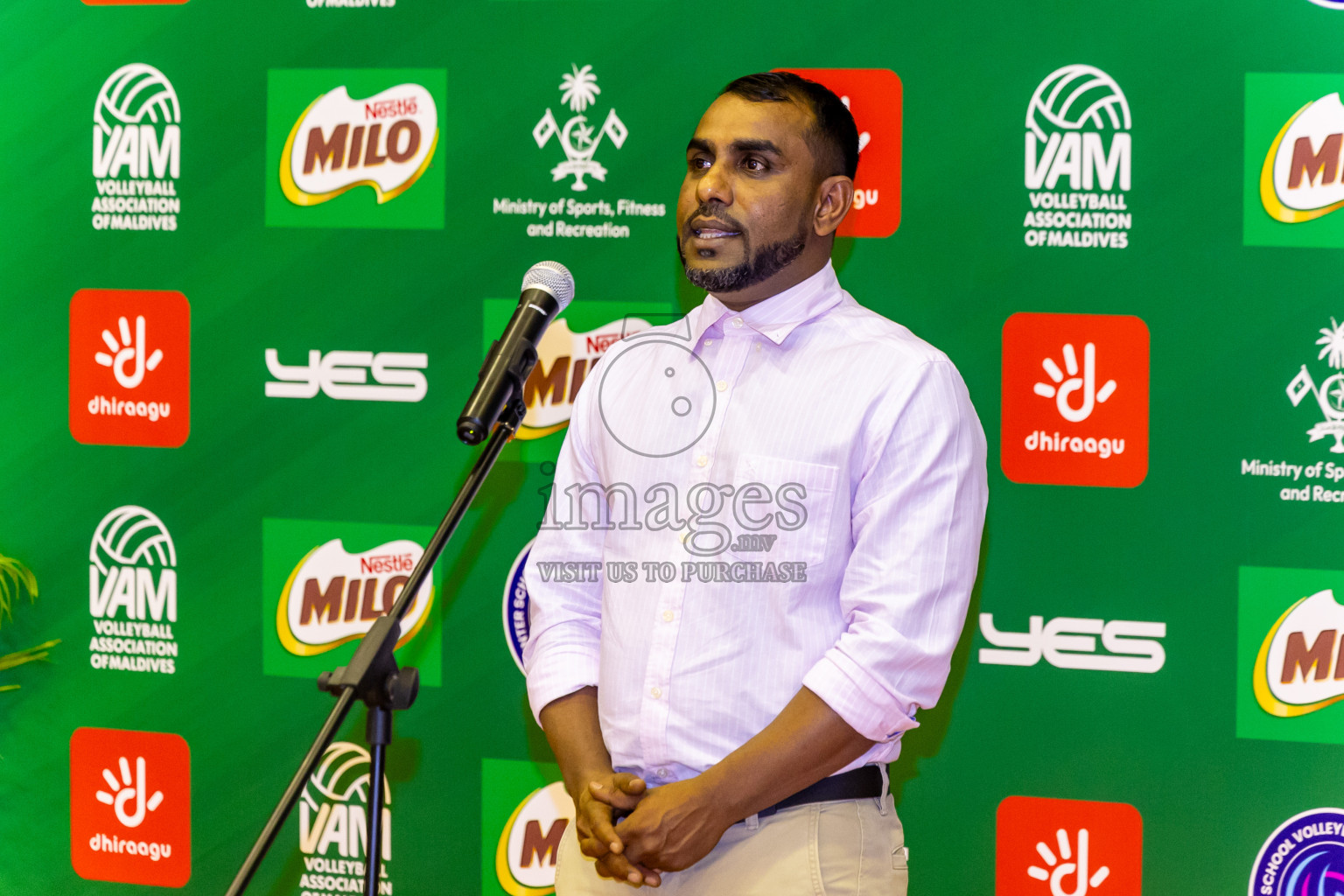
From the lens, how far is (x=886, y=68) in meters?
2.36

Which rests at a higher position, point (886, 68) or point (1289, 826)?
point (886, 68)

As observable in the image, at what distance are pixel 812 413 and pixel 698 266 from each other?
10.8 inches

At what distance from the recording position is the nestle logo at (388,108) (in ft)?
8.46

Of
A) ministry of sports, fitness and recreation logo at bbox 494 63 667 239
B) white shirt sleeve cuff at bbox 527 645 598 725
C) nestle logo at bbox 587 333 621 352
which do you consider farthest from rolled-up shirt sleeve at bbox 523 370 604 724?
ministry of sports, fitness and recreation logo at bbox 494 63 667 239

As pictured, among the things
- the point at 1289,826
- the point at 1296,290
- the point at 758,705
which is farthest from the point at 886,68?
the point at 1289,826

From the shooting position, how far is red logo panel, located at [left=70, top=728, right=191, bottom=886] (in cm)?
279

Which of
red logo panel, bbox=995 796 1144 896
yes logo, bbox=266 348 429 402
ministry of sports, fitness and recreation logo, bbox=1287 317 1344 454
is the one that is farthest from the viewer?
yes logo, bbox=266 348 429 402

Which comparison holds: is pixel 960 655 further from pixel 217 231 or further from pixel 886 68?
pixel 217 231

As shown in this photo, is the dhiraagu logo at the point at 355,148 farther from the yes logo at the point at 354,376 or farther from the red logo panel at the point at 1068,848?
the red logo panel at the point at 1068,848

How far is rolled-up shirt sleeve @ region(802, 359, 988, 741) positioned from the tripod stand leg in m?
0.54

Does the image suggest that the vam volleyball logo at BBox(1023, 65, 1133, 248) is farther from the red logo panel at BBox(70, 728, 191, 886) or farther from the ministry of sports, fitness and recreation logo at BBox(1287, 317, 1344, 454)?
the red logo panel at BBox(70, 728, 191, 886)

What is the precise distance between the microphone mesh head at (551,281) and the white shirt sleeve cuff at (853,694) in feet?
1.96

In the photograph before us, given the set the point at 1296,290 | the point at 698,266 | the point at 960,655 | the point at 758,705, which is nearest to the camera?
the point at 758,705

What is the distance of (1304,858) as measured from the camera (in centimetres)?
225
